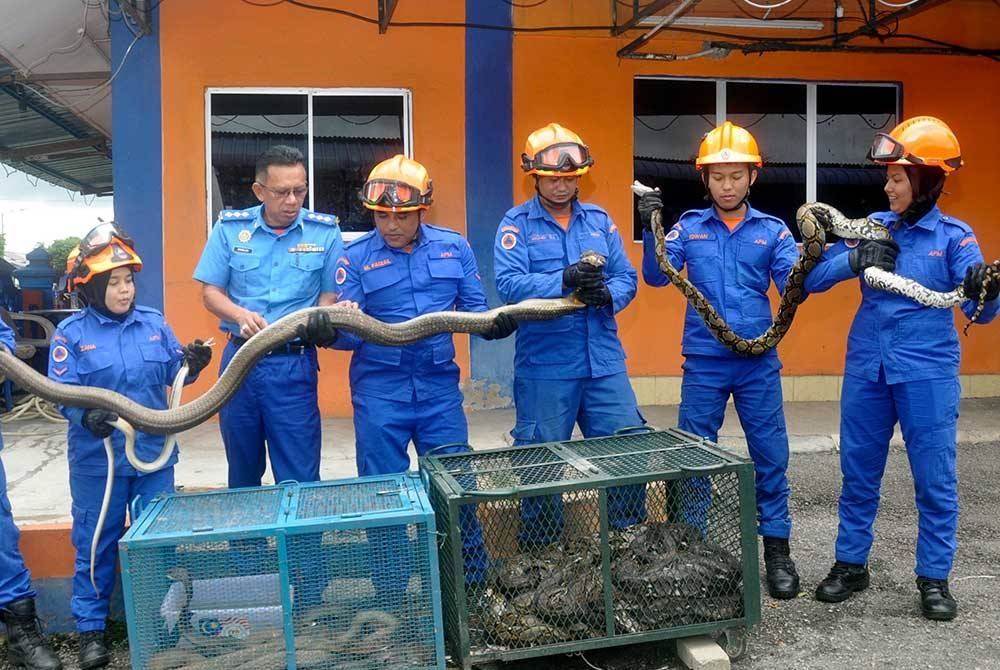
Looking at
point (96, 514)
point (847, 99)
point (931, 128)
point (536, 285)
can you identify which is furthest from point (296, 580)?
point (847, 99)

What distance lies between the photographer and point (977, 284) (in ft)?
12.5

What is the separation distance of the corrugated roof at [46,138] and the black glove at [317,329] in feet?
22.3

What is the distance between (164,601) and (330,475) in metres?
2.70

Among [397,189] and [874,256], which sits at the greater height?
[397,189]

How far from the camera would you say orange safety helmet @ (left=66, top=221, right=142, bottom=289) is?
3762 mm

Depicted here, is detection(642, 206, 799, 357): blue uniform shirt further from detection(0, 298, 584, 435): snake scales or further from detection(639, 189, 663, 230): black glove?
detection(0, 298, 584, 435): snake scales

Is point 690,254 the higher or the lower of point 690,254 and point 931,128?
the lower

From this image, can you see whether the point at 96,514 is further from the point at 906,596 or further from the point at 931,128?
the point at 931,128

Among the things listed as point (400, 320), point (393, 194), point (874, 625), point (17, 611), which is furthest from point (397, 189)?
point (874, 625)

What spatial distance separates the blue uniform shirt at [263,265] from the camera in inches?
172

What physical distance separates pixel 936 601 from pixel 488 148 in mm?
5568

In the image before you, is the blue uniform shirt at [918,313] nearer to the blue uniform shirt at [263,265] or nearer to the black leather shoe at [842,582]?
the black leather shoe at [842,582]

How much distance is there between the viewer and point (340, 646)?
3.22 m

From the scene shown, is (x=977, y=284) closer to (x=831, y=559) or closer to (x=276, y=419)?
(x=831, y=559)
